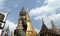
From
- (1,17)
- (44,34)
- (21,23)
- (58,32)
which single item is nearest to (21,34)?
(21,23)

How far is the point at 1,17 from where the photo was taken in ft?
27.5

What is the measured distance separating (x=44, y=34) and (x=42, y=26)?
388 cm

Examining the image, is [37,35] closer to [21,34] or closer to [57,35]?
[57,35]

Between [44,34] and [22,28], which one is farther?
[44,34]

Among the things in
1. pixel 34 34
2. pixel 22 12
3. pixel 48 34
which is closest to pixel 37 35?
pixel 34 34

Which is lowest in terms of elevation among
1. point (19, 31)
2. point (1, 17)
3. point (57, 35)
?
point (57, 35)

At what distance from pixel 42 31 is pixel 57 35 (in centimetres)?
389

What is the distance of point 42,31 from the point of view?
34219 millimetres

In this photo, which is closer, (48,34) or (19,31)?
(19,31)

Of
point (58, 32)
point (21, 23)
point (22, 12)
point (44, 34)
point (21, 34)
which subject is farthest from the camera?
point (58, 32)

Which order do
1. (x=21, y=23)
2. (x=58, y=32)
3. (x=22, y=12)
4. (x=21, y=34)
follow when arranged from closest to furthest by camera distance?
1. (x=21, y=34)
2. (x=21, y=23)
3. (x=22, y=12)
4. (x=58, y=32)

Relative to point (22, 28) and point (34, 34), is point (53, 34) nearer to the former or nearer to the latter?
point (34, 34)

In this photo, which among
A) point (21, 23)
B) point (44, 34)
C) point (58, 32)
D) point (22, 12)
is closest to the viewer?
point (21, 23)

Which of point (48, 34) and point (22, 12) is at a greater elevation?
point (22, 12)
